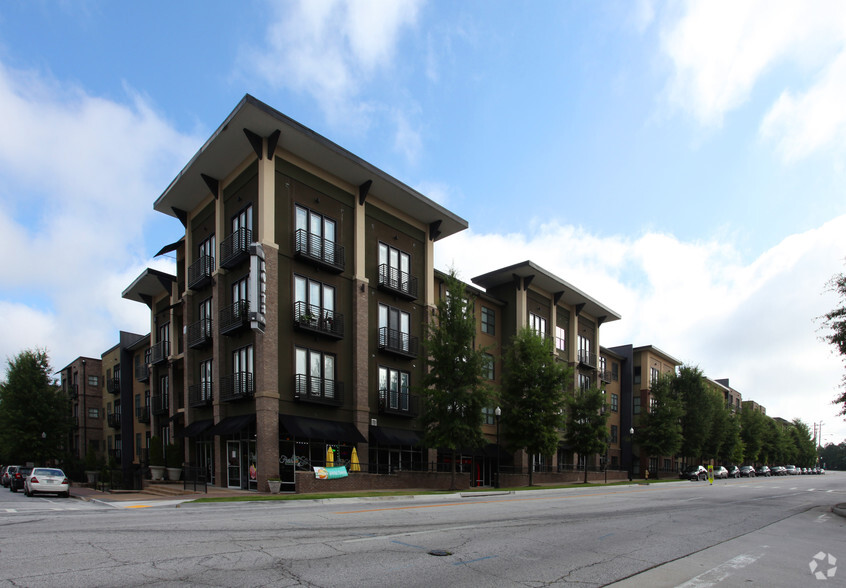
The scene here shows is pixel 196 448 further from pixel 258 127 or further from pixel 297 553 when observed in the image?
pixel 297 553

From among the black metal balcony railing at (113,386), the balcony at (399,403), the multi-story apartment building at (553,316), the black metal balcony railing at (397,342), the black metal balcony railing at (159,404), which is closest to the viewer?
the balcony at (399,403)

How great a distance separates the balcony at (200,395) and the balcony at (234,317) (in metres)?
3.61

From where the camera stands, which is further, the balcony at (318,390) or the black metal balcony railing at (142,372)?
the black metal balcony railing at (142,372)

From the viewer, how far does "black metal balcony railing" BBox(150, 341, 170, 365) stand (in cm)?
3900

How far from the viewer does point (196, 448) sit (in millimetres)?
33000

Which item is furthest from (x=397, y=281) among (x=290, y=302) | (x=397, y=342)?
(x=290, y=302)

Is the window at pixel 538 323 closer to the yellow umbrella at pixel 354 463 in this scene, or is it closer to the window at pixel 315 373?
the window at pixel 315 373

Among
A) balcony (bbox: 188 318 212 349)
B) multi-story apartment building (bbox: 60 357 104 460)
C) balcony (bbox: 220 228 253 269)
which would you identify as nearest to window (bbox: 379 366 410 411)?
balcony (bbox: 188 318 212 349)

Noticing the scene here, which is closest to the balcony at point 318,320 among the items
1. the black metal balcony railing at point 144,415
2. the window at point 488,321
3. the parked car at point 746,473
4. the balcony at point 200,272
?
the balcony at point 200,272

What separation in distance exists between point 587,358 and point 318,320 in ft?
107

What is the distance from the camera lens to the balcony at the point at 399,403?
1260 inches

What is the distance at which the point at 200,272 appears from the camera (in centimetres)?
3322

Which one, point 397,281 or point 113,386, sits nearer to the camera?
point 397,281

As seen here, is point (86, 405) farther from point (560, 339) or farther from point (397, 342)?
point (560, 339)
